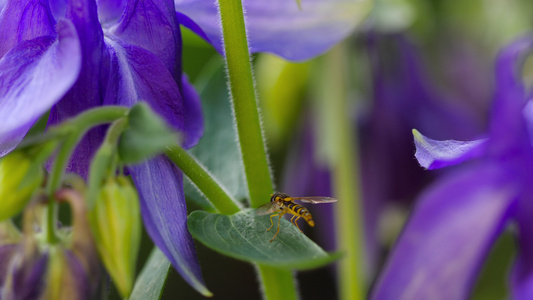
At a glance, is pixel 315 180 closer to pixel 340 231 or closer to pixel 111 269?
pixel 340 231

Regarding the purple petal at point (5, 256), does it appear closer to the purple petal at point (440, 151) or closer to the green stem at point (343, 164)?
the purple petal at point (440, 151)

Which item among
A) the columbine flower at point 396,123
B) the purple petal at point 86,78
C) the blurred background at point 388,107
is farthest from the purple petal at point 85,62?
the columbine flower at point 396,123

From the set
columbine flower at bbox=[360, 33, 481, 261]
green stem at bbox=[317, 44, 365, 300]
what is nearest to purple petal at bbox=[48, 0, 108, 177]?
green stem at bbox=[317, 44, 365, 300]

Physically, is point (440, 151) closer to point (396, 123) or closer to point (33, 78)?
point (33, 78)

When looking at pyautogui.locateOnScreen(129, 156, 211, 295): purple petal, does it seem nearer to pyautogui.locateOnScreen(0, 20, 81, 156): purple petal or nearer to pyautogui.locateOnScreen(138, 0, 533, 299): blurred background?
pyautogui.locateOnScreen(0, 20, 81, 156): purple petal

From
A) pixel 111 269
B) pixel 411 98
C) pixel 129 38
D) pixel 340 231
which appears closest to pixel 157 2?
pixel 129 38

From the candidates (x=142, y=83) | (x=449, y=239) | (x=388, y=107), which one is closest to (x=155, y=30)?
(x=142, y=83)
